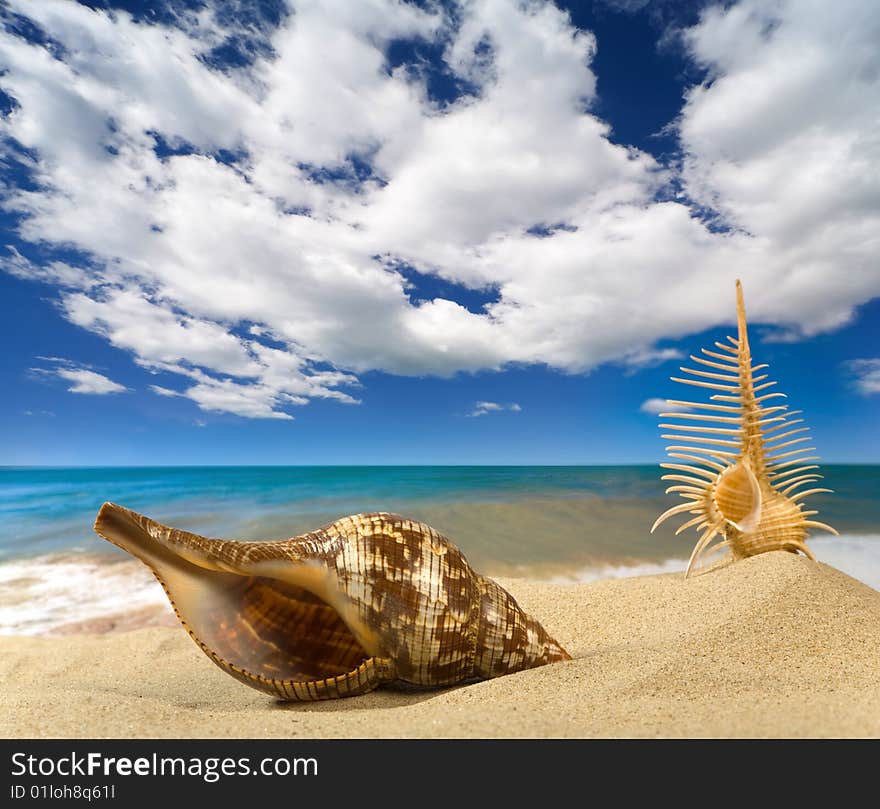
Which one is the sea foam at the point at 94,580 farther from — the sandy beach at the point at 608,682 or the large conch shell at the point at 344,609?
the large conch shell at the point at 344,609

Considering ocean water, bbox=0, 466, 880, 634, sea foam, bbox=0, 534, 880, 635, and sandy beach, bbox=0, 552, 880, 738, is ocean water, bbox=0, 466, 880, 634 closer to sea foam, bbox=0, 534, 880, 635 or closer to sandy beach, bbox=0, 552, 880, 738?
sea foam, bbox=0, 534, 880, 635

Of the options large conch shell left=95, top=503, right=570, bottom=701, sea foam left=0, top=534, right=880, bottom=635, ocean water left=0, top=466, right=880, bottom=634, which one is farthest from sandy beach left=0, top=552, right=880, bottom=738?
ocean water left=0, top=466, right=880, bottom=634

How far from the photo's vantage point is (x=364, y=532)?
2.38 metres

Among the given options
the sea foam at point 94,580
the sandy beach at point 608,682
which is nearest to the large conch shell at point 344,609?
the sandy beach at point 608,682

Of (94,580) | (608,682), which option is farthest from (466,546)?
(608,682)

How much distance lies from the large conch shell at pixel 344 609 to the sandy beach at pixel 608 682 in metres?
0.13

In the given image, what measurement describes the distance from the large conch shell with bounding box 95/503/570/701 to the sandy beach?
13 centimetres

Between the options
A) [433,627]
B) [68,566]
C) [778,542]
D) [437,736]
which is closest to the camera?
[437,736]

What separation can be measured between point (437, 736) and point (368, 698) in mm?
737

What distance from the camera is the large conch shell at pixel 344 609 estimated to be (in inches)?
89.0

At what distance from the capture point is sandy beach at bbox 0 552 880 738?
5.99ft
